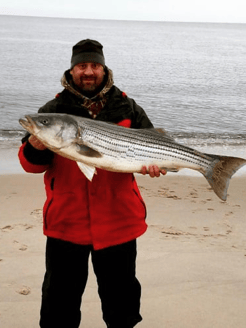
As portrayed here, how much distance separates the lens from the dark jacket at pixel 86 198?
3441mm

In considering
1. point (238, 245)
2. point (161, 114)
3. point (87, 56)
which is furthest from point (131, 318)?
point (161, 114)

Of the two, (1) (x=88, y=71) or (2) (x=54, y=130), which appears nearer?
(2) (x=54, y=130)

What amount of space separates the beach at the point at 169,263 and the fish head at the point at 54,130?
2.00m

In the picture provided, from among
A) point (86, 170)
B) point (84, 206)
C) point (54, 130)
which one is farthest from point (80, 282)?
point (54, 130)

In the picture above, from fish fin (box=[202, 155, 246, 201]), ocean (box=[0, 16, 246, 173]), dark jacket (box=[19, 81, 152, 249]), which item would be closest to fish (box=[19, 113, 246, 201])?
fish fin (box=[202, 155, 246, 201])

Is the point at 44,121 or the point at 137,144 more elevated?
the point at 44,121

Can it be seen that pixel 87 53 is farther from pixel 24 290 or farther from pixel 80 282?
pixel 24 290

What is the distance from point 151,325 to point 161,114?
1727 cm

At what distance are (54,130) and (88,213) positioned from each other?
741 millimetres

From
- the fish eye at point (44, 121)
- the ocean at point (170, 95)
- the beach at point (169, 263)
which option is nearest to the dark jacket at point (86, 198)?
the fish eye at point (44, 121)

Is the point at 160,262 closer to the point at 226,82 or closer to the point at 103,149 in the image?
the point at 103,149

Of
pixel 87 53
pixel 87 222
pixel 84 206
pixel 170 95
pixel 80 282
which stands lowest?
pixel 80 282

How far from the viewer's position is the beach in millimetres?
4344

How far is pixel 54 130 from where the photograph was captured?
3117 mm
